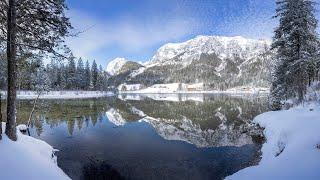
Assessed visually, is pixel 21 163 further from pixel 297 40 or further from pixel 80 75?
pixel 80 75

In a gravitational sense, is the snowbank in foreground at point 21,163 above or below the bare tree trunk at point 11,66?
below

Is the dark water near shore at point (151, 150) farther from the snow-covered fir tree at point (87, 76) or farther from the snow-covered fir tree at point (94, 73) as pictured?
the snow-covered fir tree at point (94, 73)

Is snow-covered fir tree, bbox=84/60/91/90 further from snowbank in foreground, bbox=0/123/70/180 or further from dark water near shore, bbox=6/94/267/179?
snowbank in foreground, bbox=0/123/70/180

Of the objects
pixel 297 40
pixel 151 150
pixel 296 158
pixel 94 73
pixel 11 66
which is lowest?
pixel 151 150

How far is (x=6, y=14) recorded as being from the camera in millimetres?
14688

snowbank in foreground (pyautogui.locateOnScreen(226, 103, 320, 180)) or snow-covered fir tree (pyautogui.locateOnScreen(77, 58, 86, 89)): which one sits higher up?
snow-covered fir tree (pyautogui.locateOnScreen(77, 58, 86, 89))

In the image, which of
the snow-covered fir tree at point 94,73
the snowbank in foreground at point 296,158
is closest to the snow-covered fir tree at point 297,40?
the snowbank in foreground at point 296,158

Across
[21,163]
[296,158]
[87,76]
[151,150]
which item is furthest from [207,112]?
[87,76]

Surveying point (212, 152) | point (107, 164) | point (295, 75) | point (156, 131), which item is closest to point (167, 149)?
point (212, 152)

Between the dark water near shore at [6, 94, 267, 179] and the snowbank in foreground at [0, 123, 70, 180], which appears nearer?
the snowbank in foreground at [0, 123, 70, 180]

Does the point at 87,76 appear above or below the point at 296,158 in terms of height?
above

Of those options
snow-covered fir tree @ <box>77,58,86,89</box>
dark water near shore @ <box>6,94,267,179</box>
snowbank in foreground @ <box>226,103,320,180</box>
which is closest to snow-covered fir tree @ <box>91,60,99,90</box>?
snow-covered fir tree @ <box>77,58,86,89</box>

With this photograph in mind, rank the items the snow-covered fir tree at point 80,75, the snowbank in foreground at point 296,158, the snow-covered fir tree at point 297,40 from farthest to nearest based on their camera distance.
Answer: the snow-covered fir tree at point 80,75 → the snow-covered fir tree at point 297,40 → the snowbank in foreground at point 296,158

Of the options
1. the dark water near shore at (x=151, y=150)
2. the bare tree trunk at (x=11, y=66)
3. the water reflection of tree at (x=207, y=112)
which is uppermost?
the bare tree trunk at (x=11, y=66)
